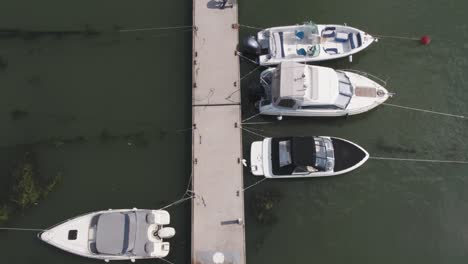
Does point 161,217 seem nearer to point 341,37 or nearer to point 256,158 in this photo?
point 256,158

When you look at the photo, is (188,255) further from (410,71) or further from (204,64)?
(410,71)

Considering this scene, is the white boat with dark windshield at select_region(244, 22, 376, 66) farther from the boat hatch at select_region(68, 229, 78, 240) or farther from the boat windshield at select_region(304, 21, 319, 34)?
the boat hatch at select_region(68, 229, 78, 240)

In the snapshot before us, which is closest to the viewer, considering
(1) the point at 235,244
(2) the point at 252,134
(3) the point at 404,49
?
(1) the point at 235,244

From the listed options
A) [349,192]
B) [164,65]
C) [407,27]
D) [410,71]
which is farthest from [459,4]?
[164,65]

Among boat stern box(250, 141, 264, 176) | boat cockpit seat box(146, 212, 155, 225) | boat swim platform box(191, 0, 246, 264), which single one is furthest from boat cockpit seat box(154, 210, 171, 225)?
boat stern box(250, 141, 264, 176)

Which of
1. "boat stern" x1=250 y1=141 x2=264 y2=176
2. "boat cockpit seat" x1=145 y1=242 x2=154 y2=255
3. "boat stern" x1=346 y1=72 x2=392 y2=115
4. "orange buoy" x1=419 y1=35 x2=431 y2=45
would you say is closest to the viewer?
"boat cockpit seat" x1=145 y1=242 x2=154 y2=255

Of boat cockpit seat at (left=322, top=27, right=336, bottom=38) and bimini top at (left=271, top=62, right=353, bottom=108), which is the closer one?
bimini top at (left=271, top=62, right=353, bottom=108)

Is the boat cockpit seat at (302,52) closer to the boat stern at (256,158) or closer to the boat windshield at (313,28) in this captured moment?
the boat windshield at (313,28)
